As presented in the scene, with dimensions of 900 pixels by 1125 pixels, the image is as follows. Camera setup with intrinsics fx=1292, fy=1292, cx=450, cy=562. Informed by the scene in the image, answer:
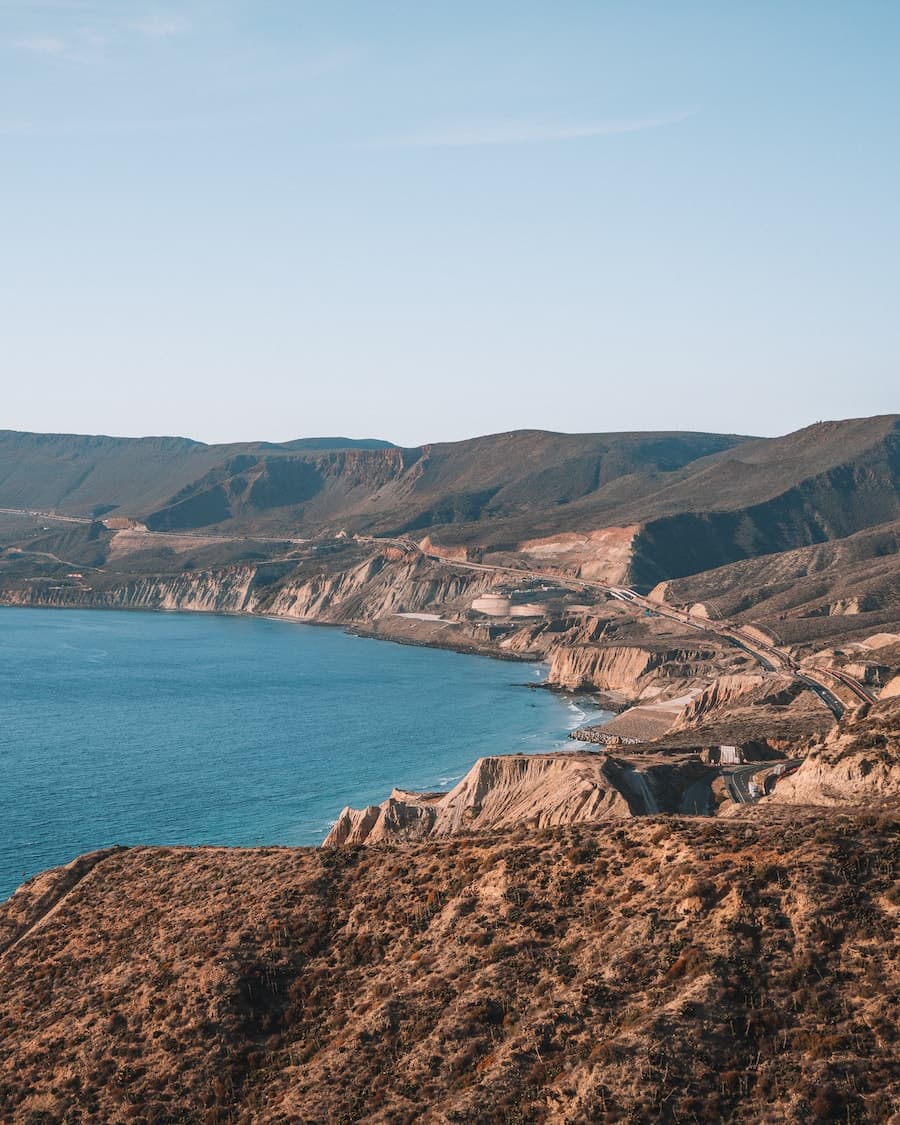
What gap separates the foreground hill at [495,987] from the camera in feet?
84.9

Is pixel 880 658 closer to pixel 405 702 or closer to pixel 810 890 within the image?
pixel 405 702

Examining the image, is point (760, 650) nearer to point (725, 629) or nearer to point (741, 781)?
point (725, 629)

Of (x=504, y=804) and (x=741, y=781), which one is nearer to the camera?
(x=504, y=804)

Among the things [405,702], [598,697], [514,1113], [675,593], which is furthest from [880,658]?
[514,1113]

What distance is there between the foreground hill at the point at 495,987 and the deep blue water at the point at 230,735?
3219cm

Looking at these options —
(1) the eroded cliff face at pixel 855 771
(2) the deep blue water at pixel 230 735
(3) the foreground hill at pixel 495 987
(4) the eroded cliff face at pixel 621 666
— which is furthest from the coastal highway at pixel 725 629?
(3) the foreground hill at pixel 495 987

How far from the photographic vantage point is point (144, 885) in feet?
142

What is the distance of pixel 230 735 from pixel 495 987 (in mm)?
86914

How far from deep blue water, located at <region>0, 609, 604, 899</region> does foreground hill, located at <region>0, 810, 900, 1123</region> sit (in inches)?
1267

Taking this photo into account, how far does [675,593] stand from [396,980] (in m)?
159

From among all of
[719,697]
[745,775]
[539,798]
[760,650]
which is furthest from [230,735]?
[760,650]

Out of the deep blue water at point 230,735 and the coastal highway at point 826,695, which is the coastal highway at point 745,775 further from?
the deep blue water at point 230,735

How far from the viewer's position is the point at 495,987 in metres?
30.8

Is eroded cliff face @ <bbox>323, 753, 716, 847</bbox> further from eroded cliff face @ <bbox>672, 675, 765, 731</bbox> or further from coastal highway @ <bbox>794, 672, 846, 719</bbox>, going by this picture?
eroded cliff face @ <bbox>672, 675, 765, 731</bbox>
